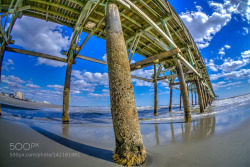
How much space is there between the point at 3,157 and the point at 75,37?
456 cm

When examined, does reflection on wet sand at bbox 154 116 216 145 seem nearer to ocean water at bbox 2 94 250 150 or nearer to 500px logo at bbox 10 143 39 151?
ocean water at bbox 2 94 250 150

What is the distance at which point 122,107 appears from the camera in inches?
50.4

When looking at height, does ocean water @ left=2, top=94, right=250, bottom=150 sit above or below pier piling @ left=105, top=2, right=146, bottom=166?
below

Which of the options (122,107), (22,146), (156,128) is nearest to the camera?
(122,107)

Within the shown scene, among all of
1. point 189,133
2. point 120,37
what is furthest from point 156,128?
point 120,37

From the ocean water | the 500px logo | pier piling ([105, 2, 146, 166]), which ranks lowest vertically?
the ocean water

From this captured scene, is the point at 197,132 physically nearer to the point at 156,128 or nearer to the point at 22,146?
the point at 156,128

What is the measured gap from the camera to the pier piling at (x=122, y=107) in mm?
1154

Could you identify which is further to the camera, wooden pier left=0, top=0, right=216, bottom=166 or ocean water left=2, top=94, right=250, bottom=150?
ocean water left=2, top=94, right=250, bottom=150

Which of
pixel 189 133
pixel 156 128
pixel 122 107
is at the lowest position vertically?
pixel 156 128

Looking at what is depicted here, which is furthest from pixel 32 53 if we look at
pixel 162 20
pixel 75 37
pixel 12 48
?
pixel 162 20

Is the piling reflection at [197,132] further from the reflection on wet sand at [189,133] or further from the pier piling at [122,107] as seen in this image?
the pier piling at [122,107]

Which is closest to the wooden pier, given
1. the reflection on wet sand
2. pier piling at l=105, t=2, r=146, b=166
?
pier piling at l=105, t=2, r=146, b=166

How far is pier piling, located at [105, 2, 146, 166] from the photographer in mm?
1154
